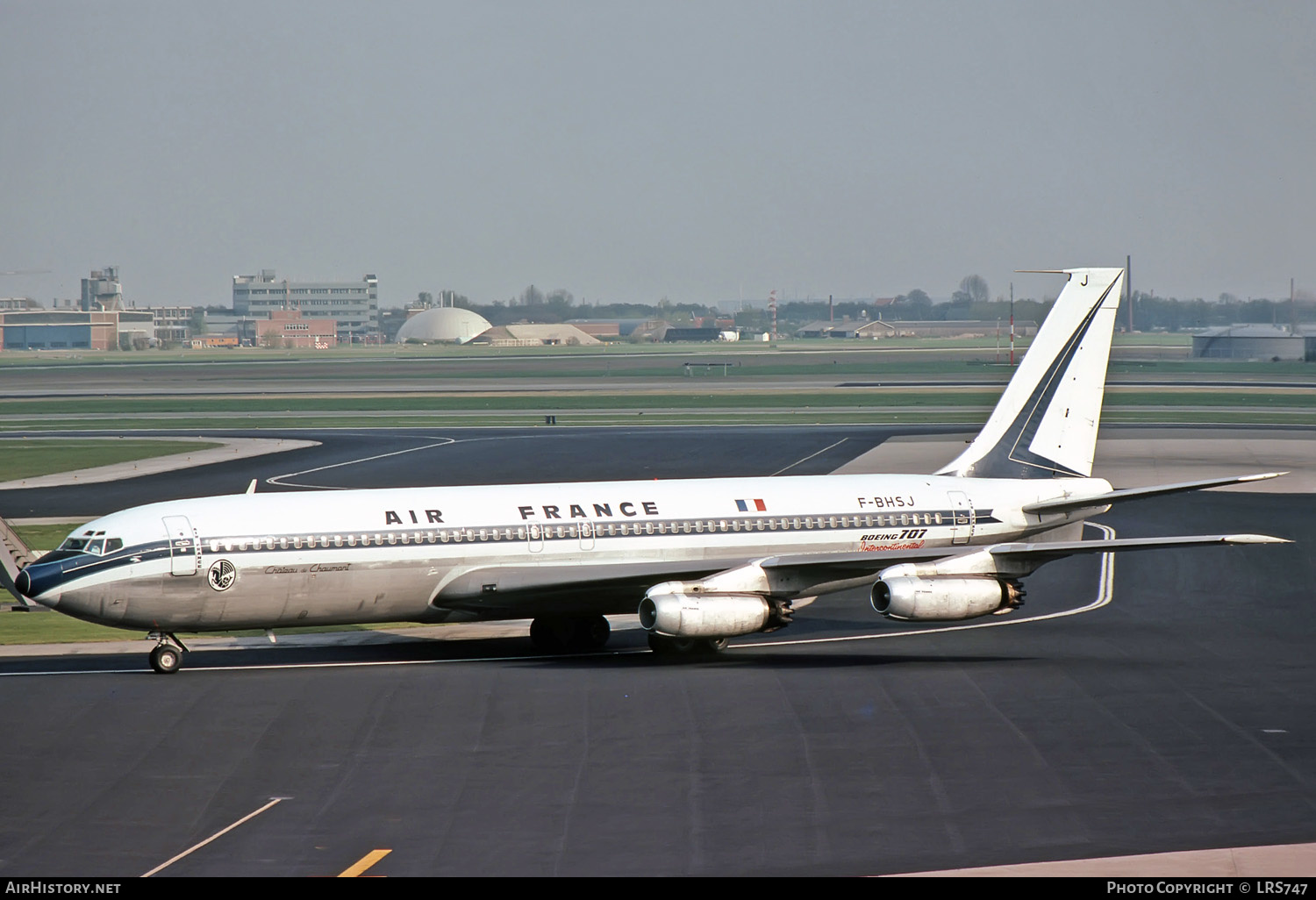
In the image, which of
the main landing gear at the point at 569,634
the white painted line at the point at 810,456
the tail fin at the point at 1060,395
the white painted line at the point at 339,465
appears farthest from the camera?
the white painted line at the point at 810,456

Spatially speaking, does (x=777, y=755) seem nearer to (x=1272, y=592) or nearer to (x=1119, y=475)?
(x=1272, y=592)

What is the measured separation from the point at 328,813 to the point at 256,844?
1869 millimetres

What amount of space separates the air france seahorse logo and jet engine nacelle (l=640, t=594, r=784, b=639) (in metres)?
9.72

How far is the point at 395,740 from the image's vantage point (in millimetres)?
29172

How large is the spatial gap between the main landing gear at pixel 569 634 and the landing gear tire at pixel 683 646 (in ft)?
5.03

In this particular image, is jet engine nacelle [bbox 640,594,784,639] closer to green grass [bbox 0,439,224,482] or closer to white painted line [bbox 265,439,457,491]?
white painted line [bbox 265,439,457,491]

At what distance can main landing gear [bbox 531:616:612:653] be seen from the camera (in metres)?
39.7

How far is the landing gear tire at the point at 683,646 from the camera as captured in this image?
38.4 meters

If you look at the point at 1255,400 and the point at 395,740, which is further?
the point at 1255,400

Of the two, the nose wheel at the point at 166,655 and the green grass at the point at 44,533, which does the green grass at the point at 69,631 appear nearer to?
the nose wheel at the point at 166,655

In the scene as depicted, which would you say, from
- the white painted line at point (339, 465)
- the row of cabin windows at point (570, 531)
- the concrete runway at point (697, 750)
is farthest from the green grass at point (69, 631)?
the white painted line at point (339, 465)

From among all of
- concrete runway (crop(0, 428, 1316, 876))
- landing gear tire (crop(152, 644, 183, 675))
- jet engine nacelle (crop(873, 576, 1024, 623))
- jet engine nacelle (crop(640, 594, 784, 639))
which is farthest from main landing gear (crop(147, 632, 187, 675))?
jet engine nacelle (crop(873, 576, 1024, 623))

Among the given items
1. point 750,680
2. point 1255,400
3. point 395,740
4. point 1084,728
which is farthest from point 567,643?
point 1255,400
